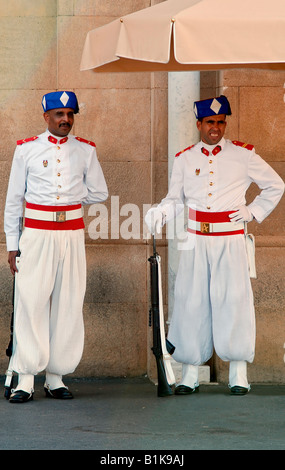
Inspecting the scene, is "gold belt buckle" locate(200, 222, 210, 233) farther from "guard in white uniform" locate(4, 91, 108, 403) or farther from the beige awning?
the beige awning

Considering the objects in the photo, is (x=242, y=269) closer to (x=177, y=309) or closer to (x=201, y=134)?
(x=177, y=309)

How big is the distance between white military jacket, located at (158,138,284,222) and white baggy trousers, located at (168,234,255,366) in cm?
24

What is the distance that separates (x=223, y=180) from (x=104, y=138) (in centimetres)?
146

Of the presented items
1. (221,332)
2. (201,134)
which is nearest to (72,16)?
(201,134)

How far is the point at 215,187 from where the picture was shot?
7.66 m

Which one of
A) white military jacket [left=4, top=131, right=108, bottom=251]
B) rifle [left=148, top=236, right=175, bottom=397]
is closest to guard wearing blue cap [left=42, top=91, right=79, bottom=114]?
white military jacket [left=4, top=131, right=108, bottom=251]

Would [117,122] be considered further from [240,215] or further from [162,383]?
[162,383]

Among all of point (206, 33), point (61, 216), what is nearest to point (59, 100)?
point (61, 216)

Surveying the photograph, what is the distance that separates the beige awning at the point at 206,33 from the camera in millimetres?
6289

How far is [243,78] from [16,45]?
1900 mm

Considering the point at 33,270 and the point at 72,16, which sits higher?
the point at 72,16

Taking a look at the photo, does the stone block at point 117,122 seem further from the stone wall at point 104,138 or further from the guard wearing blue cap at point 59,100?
the guard wearing blue cap at point 59,100

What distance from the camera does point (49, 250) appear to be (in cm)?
757

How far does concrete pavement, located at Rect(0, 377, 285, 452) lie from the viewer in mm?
6074
